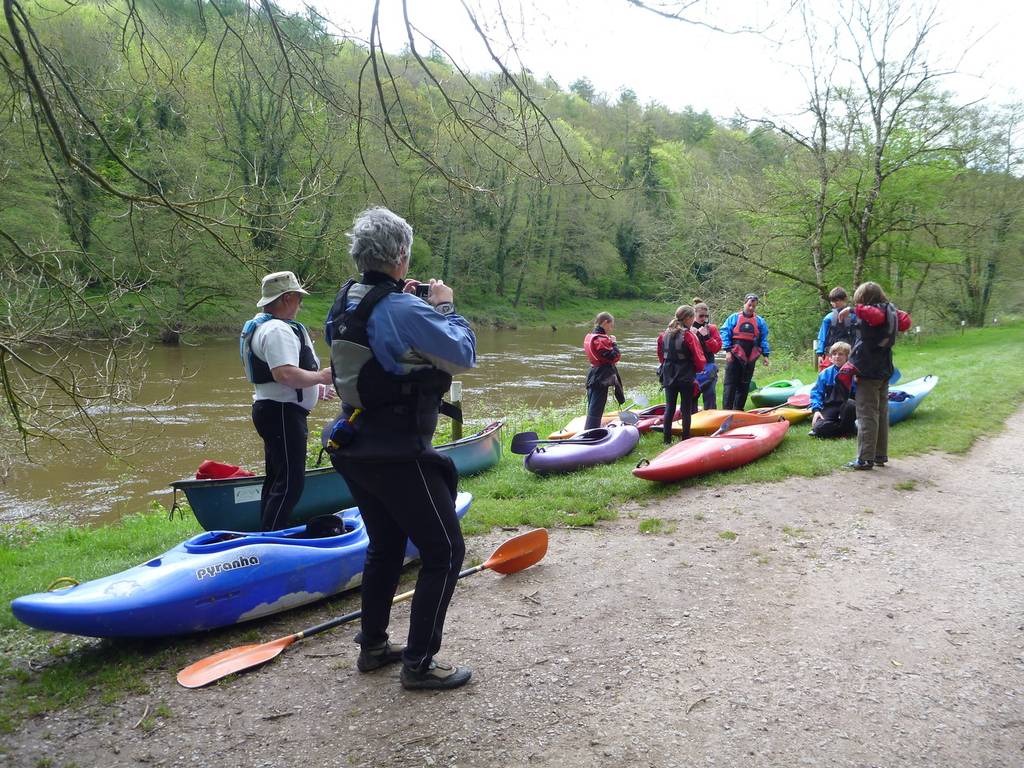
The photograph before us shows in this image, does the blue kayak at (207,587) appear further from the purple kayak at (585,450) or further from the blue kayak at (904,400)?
the blue kayak at (904,400)

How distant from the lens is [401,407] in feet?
8.13

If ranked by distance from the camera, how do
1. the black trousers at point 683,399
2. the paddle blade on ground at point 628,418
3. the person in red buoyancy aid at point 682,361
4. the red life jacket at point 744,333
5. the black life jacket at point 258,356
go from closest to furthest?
the black life jacket at point 258,356 < the person in red buoyancy aid at point 682,361 < the black trousers at point 683,399 < the paddle blade on ground at point 628,418 < the red life jacket at point 744,333

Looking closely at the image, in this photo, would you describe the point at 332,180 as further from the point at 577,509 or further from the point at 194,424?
the point at 194,424

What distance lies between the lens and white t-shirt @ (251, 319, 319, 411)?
3666 millimetres

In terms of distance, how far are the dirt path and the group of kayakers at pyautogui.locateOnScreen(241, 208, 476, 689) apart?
0.28 m

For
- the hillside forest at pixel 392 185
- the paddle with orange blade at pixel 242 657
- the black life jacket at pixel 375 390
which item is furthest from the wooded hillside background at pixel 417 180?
the paddle with orange blade at pixel 242 657

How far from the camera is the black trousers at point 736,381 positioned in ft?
27.9

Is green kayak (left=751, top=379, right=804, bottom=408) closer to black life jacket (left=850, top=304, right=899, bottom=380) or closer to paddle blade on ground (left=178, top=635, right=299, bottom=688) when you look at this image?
black life jacket (left=850, top=304, right=899, bottom=380)

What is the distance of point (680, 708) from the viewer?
2527 mm

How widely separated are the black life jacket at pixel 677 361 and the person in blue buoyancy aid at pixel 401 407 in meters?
4.93

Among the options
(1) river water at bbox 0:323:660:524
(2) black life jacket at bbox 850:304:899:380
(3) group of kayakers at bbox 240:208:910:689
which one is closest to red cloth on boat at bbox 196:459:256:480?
(1) river water at bbox 0:323:660:524

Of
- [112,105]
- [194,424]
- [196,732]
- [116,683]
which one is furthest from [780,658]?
[194,424]

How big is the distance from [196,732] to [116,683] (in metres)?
0.60

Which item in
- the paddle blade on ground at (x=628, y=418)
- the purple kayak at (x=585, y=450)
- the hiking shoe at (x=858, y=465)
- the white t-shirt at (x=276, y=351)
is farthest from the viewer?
the paddle blade on ground at (x=628, y=418)
